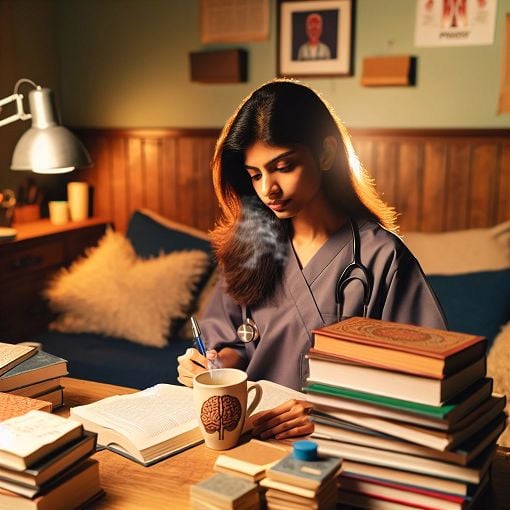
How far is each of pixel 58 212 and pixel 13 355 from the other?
233 cm

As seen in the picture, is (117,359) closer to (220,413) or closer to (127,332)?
(127,332)

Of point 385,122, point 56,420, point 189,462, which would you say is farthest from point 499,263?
point 56,420

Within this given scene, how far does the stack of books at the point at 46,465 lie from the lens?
955mm

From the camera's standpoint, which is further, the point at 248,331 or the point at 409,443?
the point at 248,331

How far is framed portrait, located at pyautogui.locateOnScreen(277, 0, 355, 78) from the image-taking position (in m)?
3.29

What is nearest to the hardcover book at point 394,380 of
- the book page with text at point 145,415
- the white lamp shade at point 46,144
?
the book page with text at point 145,415

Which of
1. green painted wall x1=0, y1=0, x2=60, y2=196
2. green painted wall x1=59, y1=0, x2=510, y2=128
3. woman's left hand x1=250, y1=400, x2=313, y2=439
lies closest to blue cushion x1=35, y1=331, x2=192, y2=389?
green painted wall x1=0, y1=0, x2=60, y2=196

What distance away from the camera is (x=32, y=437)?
39.5 inches

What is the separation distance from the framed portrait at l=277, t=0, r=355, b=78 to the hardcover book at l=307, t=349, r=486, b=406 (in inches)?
99.6

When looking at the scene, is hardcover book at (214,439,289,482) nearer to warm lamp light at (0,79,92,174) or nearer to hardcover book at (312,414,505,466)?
hardcover book at (312,414,505,466)

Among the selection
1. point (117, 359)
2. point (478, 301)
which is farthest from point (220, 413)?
point (117, 359)

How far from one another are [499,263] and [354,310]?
1.38m

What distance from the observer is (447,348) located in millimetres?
949

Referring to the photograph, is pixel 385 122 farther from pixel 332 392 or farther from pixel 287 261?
pixel 332 392
